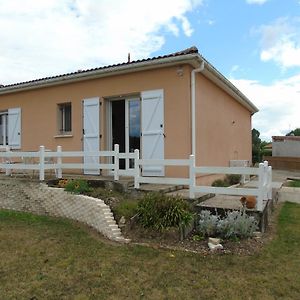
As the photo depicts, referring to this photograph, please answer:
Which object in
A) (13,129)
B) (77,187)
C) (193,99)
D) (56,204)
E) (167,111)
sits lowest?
(56,204)

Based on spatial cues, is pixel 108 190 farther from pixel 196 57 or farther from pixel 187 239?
pixel 196 57

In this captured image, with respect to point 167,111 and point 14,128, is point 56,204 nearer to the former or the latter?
point 167,111

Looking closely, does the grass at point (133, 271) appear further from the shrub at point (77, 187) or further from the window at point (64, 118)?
the window at point (64, 118)

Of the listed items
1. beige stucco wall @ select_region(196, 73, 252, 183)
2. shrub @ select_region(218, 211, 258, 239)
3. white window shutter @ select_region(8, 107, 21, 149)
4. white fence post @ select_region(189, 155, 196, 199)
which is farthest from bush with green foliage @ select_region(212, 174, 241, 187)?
white window shutter @ select_region(8, 107, 21, 149)

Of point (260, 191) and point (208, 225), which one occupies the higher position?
point (260, 191)

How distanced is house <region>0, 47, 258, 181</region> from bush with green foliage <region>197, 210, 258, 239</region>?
327 centimetres

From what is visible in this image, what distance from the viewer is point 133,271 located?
5.25 metres

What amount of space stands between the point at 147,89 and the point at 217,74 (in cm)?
244

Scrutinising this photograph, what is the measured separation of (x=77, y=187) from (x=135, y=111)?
11.3 feet

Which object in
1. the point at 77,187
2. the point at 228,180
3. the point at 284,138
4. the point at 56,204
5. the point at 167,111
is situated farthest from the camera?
the point at 284,138

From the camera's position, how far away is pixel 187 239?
6527mm

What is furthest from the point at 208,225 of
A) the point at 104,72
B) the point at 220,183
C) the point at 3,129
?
the point at 3,129

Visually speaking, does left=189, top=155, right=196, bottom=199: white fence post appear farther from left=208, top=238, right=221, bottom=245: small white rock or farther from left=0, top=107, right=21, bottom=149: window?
left=0, top=107, right=21, bottom=149: window

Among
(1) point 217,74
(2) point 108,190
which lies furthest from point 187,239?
(1) point 217,74
